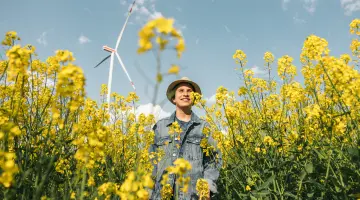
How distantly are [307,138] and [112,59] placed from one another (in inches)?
497

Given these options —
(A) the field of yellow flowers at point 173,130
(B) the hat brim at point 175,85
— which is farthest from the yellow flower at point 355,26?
(B) the hat brim at point 175,85

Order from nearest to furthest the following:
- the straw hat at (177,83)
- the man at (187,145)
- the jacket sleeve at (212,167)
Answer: the jacket sleeve at (212,167), the man at (187,145), the straw hat at (177,83)

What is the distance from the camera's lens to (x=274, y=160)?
131 inches

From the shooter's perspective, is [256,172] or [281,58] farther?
[281,58]

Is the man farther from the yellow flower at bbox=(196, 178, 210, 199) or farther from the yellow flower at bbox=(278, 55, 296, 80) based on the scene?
the yellow flower at bbox=(278, 55, 296, 80)

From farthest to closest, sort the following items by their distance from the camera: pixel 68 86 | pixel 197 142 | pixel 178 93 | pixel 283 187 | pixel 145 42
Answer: pixel 178 93 < pixel 197 142 < pixel 283 187 < pixel 68 86 < pixel 145 42

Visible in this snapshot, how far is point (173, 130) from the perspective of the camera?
404 cm

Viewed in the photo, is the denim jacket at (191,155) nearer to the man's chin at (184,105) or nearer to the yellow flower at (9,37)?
the man's chin at (184,105)

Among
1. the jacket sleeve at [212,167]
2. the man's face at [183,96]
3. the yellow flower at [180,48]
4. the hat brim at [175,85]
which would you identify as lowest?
the jacket sleeve at [212,167]

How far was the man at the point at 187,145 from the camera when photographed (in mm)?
4066

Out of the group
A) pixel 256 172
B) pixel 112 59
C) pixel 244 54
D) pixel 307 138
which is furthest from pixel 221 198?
pixel 112 59

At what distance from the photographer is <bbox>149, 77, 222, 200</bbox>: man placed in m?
4.07

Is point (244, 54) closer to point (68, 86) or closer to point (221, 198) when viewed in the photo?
point (221, 198)

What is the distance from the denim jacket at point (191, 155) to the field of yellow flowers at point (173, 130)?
211mm
